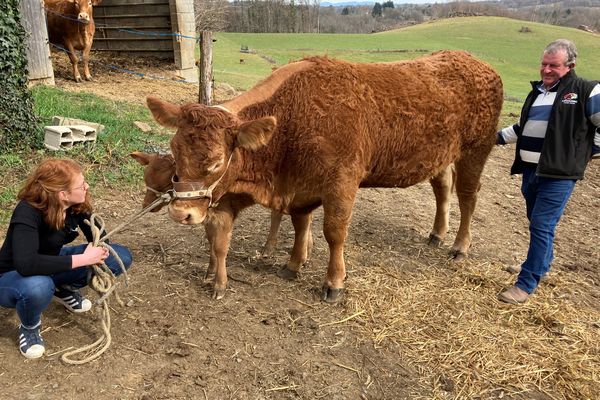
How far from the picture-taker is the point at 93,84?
10.9m

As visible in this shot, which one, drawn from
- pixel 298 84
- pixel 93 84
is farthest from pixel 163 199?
pixel 93 84

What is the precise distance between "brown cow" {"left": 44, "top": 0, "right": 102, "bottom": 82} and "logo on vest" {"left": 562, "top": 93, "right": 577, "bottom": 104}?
397 inches

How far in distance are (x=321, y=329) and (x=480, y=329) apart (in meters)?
1.29

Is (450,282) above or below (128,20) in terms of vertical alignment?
below

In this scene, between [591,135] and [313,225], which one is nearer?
[591,135]

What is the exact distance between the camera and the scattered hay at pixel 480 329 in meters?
3.29

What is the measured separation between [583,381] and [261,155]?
284 cm

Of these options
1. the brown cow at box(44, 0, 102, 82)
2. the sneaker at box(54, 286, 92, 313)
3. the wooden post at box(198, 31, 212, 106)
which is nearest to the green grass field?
the wooden post at box(198, 31, 212, 106)

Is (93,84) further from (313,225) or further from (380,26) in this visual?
(380,26)


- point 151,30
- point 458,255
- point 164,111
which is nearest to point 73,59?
point 151,30

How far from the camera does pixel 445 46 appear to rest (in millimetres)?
52906

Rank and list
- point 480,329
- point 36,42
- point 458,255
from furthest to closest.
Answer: point 36,42 → point 458,255 → point 480,329

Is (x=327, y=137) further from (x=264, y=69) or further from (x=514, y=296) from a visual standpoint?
(x=264, y=69)

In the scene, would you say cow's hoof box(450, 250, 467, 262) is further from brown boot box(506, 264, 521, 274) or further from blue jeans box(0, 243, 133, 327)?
blue jeans box(0, 243, 133, 327)
